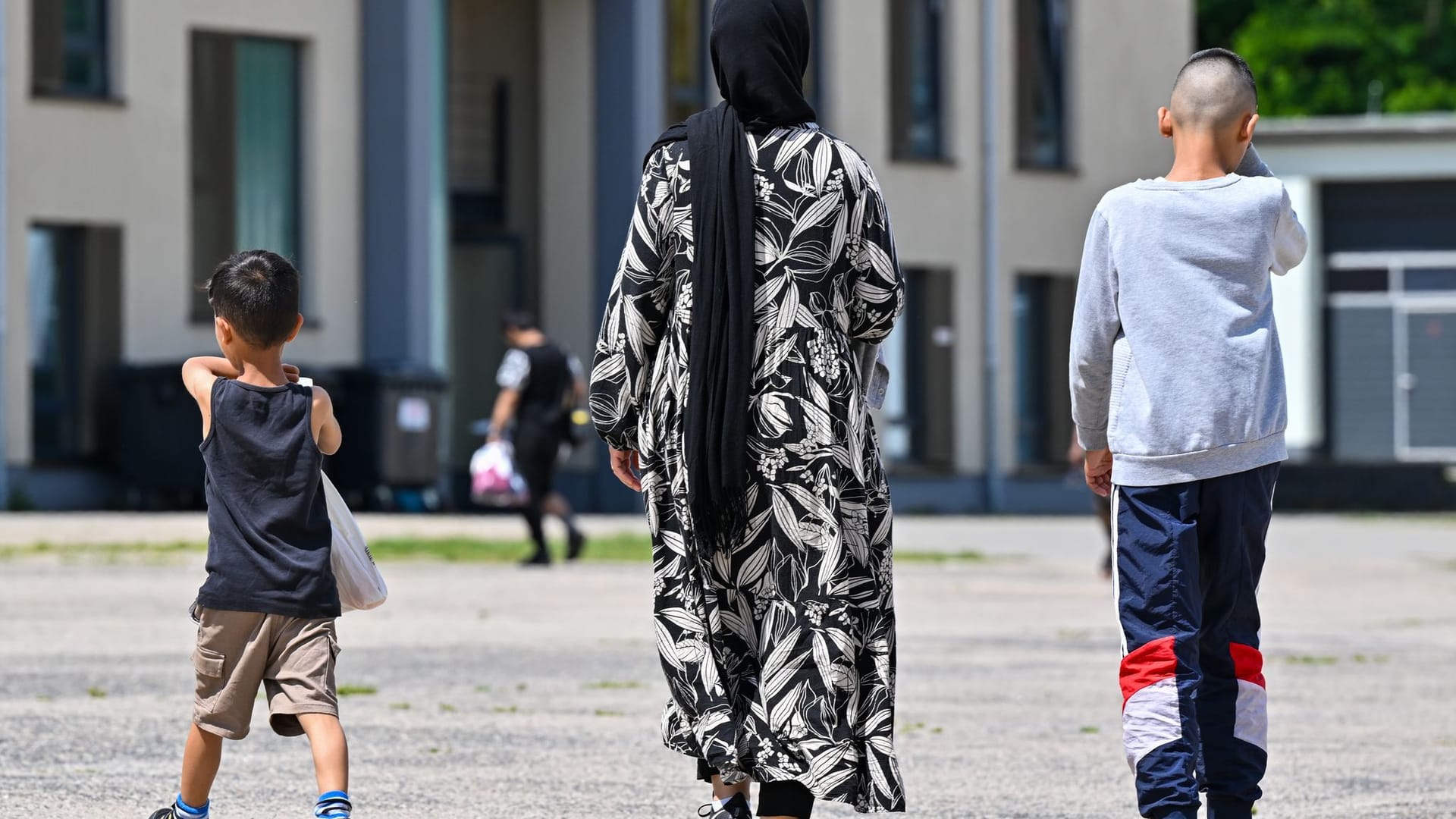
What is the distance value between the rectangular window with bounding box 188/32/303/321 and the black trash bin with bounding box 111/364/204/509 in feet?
5.08

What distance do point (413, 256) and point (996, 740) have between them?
19114 mm

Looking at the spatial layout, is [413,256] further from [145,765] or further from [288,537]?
[288,537]

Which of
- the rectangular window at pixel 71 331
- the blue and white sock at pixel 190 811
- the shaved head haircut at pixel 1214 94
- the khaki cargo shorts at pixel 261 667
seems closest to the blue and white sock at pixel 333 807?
the khaki cargo shorts at pixel 261 667

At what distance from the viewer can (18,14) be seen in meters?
24.0

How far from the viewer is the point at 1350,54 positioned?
52.7 metres

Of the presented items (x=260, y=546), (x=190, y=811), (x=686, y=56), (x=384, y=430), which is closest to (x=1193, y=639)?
(x=260, y=546)

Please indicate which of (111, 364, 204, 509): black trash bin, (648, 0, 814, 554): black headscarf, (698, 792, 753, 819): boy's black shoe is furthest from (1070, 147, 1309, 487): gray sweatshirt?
(111, 364, 204, 509): black trash bin

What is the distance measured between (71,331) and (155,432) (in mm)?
1415

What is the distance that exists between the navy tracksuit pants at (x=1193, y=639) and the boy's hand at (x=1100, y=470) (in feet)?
0.46

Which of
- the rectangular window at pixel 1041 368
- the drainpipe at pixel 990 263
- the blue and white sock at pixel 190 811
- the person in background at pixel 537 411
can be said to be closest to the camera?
the blue and white sock at pixel 190 811

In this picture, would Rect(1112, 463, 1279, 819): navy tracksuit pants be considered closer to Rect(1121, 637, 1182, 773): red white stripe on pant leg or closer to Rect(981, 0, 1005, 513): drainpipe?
Rect(1121, 637, 1182, 773): red white stripe on pant leg

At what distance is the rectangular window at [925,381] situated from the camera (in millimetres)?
31969

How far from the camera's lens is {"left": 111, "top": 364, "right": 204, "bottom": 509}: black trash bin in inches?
940

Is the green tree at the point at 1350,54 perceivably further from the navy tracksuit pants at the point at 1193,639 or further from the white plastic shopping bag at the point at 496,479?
the navy tracksuit pants at the point at 1193,639
